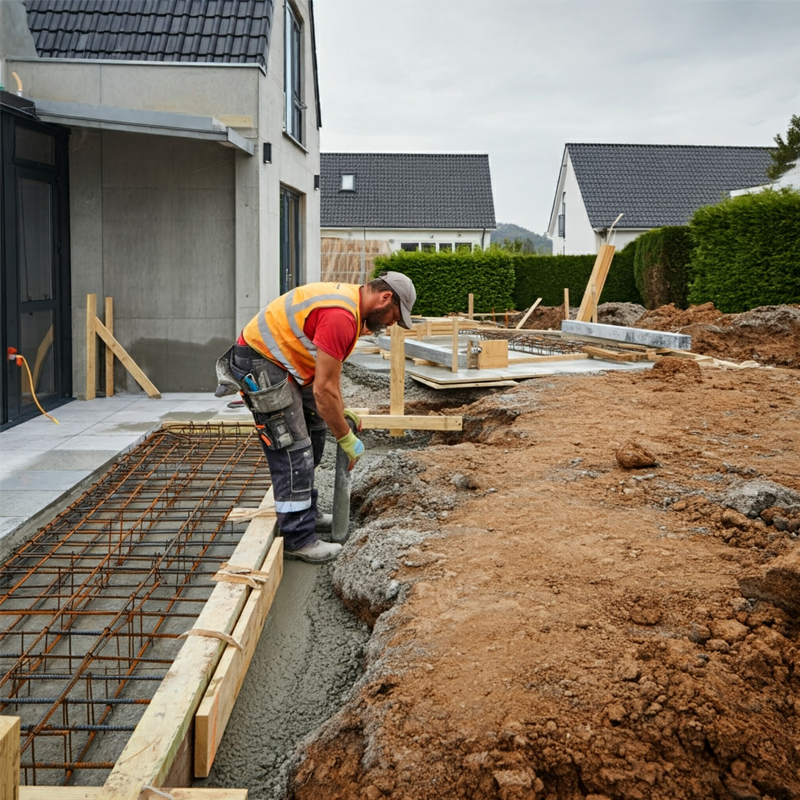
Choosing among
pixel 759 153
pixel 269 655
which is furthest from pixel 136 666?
pixel 759 153

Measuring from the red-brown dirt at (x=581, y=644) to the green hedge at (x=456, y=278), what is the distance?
15776 millimetres

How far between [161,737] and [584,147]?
105 feet

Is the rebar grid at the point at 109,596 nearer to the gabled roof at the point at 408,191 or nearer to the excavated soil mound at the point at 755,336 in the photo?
the excavated soil mound at the point at 755,336

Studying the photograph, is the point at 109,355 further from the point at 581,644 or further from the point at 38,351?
the point at 581,644

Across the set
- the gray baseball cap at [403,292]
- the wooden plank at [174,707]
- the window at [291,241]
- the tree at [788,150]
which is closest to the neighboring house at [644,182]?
the tree at [788,150]

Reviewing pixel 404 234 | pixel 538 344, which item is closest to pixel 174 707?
pixel 538 344

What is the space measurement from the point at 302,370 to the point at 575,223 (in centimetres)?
2940

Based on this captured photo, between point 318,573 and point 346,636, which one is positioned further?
point 318,573

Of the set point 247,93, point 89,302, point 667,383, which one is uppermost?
point 247,93

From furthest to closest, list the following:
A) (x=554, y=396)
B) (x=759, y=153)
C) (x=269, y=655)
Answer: (x=759, y=153)
(x=554, y=396)
(x=269, y=655)

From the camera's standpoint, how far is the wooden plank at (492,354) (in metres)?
9.78

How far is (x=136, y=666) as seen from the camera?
352cm

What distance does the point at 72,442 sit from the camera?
22.8 feet

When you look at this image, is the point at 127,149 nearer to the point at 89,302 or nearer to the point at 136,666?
the point at 89,302
